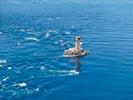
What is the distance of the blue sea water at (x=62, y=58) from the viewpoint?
8712 centimetres

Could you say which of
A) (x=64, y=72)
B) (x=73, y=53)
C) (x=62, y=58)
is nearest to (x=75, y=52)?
(x=73, y=53)

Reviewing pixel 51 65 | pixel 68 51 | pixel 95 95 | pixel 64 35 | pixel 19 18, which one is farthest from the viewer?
pixel 19 18

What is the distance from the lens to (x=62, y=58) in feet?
361

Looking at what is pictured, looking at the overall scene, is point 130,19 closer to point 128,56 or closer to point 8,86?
point 128,56

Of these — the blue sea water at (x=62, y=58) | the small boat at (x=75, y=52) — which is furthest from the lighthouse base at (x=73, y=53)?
the blue sea water at (x=62, y=58)

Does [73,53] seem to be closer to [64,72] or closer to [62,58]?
[62,58]

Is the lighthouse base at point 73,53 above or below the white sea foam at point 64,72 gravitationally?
above

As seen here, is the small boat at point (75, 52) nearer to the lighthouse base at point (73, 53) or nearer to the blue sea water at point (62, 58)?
→ the lighthouse base at point (73, 53)

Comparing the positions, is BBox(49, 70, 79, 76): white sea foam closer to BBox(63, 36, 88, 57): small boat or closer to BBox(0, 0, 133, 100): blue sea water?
BBox(0, 0, 133, 100): blue sea water

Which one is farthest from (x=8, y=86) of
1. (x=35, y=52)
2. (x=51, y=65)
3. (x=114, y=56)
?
(x=114, y=56)

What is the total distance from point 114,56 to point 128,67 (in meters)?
11.1

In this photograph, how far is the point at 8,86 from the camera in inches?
3455

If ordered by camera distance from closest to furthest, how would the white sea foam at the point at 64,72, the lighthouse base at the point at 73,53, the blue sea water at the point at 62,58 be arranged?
the blue sea water at the point at 62,58 < the white sea foam at the point at 64,72 < the lighthouse base at the point at 73,53

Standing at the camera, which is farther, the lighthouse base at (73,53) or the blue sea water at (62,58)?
the lighthouse base at (73,53)
